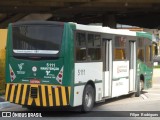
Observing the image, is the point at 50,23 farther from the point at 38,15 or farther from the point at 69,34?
the point at 38,15

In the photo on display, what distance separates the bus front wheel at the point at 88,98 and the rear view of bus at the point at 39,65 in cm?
109

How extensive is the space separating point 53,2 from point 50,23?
36.1 metres

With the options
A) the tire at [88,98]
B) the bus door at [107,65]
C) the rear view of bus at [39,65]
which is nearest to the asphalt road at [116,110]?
the tire at [88,98]

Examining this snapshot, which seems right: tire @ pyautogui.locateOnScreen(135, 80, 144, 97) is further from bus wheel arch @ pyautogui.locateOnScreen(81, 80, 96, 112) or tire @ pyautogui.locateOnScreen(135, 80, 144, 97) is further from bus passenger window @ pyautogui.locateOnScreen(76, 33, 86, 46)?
bus passenger window @ pyautogui.locateOnScreen(76, 33, 86, 46)

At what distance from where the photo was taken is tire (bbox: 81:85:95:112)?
14.4 m

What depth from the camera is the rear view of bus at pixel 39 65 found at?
44.5ft

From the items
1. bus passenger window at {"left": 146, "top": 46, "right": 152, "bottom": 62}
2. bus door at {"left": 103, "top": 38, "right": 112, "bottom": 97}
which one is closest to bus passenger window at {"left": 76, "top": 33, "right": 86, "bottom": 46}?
bus door at {"left": 103, "top": 38, "right": 112, "bottom": 97}

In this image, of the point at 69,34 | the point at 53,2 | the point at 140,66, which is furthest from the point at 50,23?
the point at 53,2

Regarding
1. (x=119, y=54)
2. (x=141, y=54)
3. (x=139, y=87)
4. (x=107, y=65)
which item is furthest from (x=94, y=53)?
(x=141, y=54)

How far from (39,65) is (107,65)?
130 inches

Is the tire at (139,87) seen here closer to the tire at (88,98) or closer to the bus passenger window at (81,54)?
the tire at (88,98)

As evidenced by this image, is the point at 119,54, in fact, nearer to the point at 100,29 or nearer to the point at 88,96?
the point at 100,29

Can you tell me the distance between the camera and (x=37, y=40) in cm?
1407

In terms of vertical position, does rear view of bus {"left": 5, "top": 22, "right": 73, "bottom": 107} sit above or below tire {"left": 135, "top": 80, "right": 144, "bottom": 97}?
above
